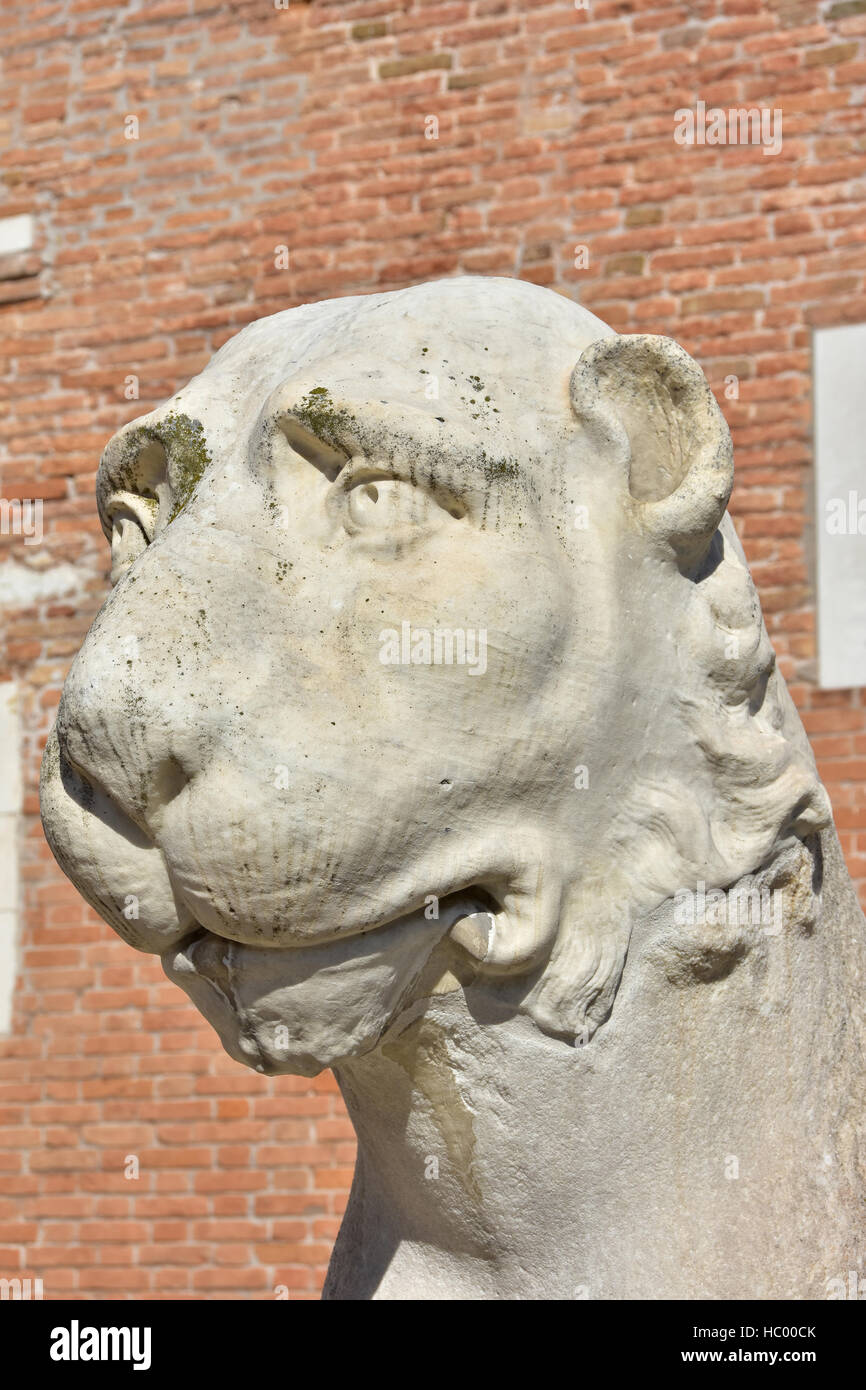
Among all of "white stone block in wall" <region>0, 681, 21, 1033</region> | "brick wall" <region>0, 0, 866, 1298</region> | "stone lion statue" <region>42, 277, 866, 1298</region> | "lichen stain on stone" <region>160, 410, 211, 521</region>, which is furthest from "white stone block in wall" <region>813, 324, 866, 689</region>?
"lichen stain on stone" <region>160, 410, 211, 521</region>

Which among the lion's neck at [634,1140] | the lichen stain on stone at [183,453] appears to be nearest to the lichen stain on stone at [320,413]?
the lichen stain on stone at [183,453]

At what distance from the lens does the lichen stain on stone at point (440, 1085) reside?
68.6 inches

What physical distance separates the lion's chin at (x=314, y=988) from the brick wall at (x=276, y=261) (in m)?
4.17

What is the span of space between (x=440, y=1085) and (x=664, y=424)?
73 cm

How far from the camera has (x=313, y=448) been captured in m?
1.67

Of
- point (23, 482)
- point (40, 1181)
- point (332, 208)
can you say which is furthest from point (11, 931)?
point (332, 208)

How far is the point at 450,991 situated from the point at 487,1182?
23 centimetres

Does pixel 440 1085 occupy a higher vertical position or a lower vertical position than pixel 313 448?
lower

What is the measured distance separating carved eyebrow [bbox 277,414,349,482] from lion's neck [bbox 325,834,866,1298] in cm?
55

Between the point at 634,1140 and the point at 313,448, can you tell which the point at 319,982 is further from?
the point at 313,448

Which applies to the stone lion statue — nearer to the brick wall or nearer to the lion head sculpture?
the lion head sculpture

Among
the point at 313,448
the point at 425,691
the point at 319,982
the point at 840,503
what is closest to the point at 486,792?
the point at 425,691

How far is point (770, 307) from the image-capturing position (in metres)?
5.95

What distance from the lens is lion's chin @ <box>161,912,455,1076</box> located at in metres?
1.62
